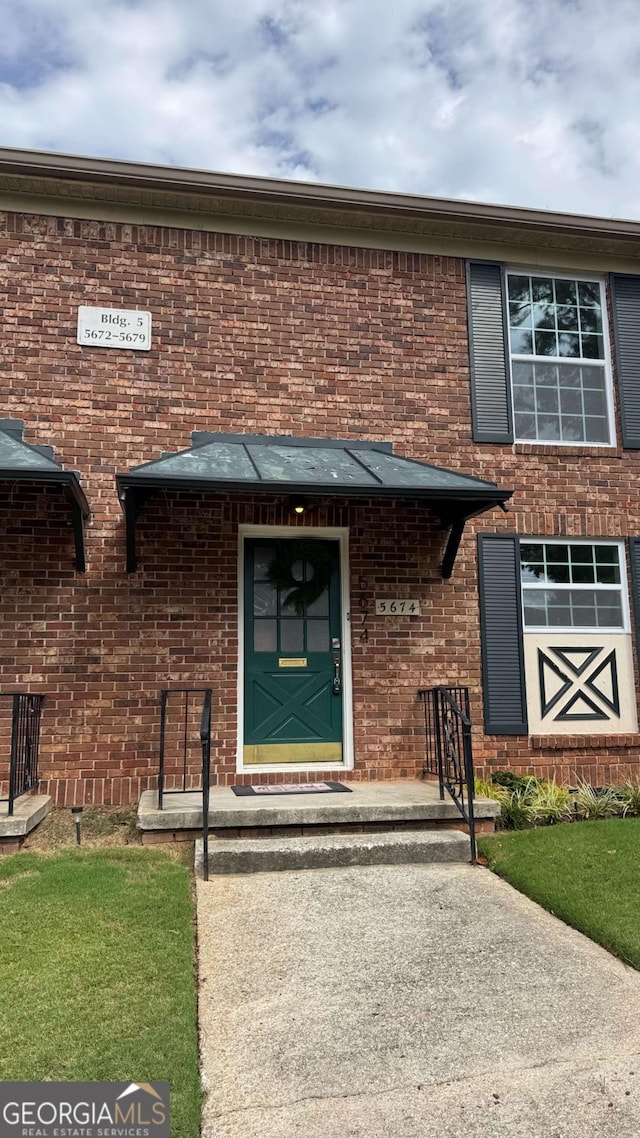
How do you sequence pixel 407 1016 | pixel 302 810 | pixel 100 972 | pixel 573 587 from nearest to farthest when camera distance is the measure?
pixel 407 1016, pixel 100 972, pixel 302 810, pixel 573 587

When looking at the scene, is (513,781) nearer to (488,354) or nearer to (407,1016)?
(407,1016)

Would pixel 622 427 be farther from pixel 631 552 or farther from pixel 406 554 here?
pixel 406 554

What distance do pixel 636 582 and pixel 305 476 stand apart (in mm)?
3655

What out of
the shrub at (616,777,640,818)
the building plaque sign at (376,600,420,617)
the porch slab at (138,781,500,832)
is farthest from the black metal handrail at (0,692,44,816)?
the shrub at (616,777,640,818)

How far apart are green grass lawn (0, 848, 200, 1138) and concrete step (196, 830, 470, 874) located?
1.02 feet

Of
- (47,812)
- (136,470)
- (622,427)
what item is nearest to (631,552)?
(622,427)

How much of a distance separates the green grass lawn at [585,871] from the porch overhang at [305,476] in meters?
2.50

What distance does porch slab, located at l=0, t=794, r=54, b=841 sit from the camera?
5.07 metres

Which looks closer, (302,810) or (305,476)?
(302,810)

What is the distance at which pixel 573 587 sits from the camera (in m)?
7.41

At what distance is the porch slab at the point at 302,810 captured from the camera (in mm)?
5270

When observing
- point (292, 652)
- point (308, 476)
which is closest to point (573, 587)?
point (292, 652)

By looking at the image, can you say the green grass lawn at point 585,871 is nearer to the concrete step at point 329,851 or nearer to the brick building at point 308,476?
the concrete step at point 329,851

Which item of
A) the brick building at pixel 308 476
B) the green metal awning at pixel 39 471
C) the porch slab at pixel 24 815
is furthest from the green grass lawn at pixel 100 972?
the green metal awning at pixel 39 471
